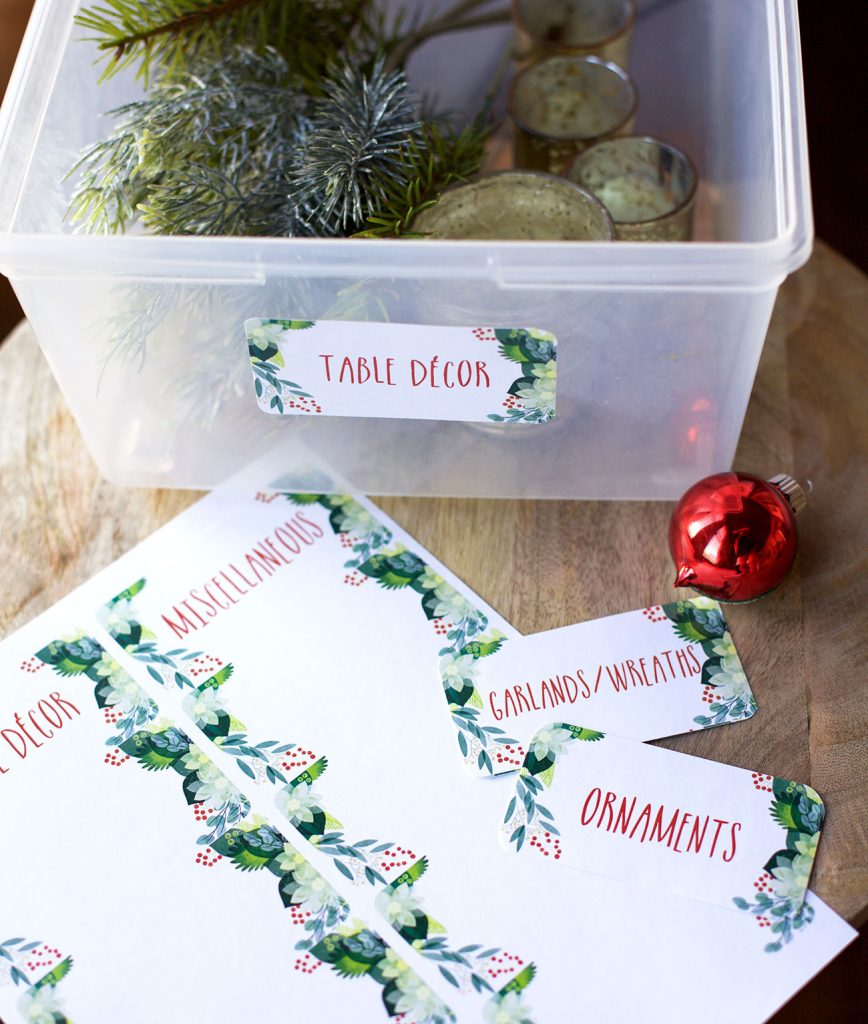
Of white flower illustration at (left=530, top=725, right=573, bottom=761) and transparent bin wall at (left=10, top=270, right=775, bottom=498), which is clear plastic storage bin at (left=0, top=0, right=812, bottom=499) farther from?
white flower illustration at (left=530, top=725, right=573, bottom=761)

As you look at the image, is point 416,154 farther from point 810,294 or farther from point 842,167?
point 842,167

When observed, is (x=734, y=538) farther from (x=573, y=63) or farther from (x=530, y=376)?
(x=573, y=63)

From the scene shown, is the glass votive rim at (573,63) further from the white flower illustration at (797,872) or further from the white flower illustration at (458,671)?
the white flower illustration at (797,872)

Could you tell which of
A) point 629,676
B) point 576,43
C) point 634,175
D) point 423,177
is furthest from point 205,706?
point 576,43

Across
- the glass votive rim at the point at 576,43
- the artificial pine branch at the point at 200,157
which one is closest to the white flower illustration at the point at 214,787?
the artificial pine branch at the point at 200,157

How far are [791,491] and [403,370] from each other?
0.84ft

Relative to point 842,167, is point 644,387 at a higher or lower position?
higher

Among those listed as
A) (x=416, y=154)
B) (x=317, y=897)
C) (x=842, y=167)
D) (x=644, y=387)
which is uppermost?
(x=416, y=154)

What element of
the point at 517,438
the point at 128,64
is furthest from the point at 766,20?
the point at 128,64

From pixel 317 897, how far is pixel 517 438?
0.31m

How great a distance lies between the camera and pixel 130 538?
A: 2.44 ft

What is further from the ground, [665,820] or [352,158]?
→ [352,158]

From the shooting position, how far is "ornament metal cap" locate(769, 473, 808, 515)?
678 millimetres

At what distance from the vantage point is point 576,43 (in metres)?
0.87
